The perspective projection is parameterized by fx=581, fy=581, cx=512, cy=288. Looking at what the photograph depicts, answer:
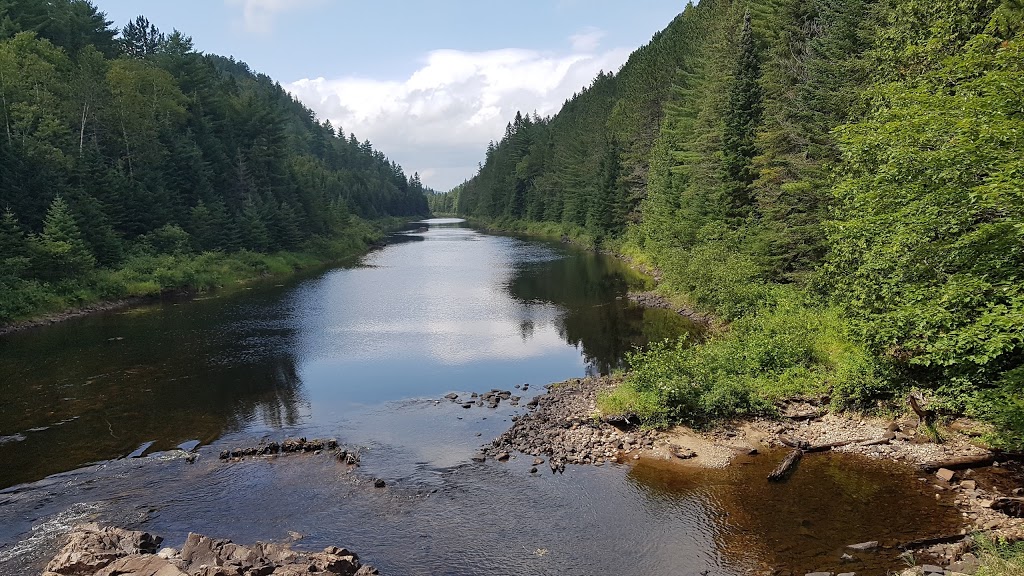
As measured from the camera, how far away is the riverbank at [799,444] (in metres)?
13.9

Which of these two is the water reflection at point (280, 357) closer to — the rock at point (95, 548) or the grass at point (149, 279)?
the grass at point (149, 279)

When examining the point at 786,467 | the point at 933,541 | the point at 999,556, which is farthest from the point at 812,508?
the point at 999,556

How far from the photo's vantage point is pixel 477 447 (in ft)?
61.9

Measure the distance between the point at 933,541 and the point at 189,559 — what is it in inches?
600

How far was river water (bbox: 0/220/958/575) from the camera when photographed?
13.0 meters

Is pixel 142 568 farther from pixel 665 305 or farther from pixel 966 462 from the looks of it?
pixel 665 305

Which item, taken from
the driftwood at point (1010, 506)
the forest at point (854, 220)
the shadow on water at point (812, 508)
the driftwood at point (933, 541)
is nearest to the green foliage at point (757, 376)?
the forest at point (854, 220)

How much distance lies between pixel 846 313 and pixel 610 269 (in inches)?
1571

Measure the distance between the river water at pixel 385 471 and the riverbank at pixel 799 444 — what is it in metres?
0.60

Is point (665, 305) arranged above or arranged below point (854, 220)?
below

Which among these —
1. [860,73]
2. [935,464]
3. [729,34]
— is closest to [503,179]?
[729,34]

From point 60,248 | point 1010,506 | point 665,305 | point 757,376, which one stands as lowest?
point 1010,506

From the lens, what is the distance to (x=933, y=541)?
12.1m

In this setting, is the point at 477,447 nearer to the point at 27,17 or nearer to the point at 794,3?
the point at 794,3
